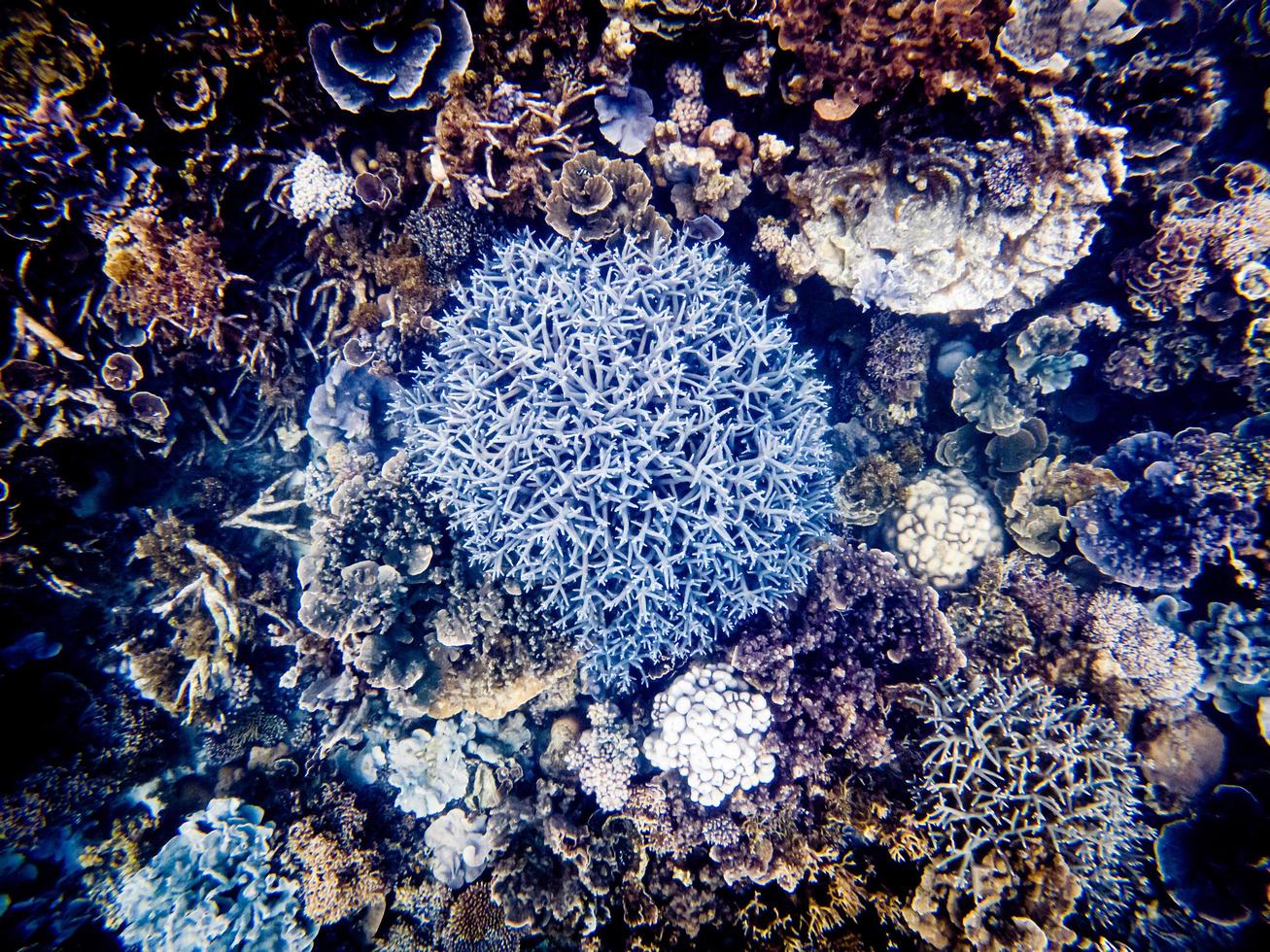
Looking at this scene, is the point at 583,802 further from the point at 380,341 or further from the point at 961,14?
the point at 961,14

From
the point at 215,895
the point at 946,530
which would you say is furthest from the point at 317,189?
the point at 946,530

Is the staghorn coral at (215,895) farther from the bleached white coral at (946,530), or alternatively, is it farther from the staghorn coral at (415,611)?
the bleached white coral at (946,530)

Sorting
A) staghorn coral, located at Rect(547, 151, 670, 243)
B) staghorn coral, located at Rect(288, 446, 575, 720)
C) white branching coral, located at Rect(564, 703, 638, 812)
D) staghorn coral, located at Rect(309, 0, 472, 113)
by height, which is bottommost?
white branching coral, located at Rect(564, 703, 638, 812)

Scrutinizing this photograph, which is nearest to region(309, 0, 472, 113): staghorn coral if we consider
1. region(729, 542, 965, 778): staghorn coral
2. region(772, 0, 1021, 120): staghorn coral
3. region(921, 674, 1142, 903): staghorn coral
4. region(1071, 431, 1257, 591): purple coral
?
region(772, 0, 1021, 120): staghorn coral

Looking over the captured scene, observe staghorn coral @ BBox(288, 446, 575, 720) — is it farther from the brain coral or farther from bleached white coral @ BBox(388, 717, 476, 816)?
bleached white coral @ BBox(388, 717, 476, 816)

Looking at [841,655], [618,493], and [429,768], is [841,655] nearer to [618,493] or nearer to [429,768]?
[618,493]

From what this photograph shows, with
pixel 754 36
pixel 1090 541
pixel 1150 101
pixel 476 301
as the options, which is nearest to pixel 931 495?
pixel 1090 541

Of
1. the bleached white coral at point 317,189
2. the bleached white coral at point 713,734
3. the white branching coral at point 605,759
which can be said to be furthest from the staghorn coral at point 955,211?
the white branching coral at point 605,759
